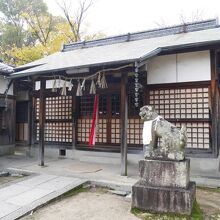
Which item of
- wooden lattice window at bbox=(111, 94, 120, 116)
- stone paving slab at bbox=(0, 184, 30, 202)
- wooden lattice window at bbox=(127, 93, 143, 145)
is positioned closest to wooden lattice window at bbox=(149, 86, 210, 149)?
wooden lattice window at bbox=(127, 93, 143, 145)

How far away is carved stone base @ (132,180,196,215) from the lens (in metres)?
4.86

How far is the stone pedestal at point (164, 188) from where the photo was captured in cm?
490

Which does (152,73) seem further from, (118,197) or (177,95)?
(118,197)

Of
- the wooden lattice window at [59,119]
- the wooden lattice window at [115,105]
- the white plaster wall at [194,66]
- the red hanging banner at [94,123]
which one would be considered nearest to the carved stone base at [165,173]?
the white plaster wall at [194,66]

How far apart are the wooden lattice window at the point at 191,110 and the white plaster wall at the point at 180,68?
36cm

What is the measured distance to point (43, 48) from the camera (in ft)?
68.7

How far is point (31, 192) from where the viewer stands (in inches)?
244

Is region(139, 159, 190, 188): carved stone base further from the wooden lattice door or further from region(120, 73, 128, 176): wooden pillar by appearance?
the wooden lattice door

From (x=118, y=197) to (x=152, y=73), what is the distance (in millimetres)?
4572

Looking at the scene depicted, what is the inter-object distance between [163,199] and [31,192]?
3199mm

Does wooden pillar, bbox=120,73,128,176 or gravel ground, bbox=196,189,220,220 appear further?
wooden pillar, bbox=120,73,128,176

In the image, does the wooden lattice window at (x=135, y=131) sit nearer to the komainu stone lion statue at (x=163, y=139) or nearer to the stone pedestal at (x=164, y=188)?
the komainu stone lion statue at (x=163, y=139)

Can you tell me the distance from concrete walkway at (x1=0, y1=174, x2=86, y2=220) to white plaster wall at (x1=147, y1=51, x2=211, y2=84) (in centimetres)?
439

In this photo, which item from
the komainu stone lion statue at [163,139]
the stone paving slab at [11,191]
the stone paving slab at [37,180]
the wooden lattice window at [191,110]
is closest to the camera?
the komainu stone lion statue at [163,139]
